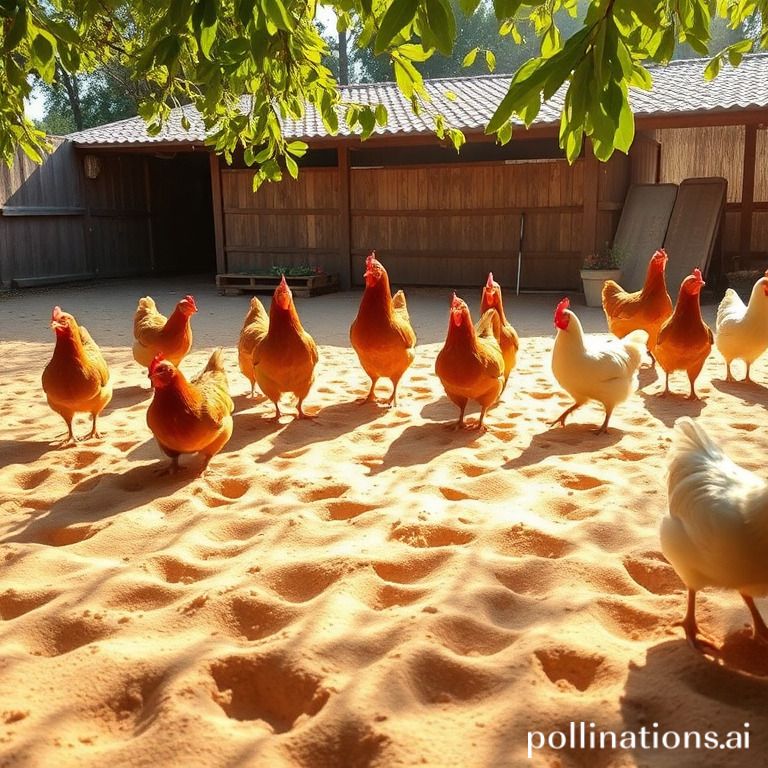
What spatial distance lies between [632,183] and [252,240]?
7704 mm

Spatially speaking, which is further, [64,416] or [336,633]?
[64,416]

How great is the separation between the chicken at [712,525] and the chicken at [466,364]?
7.17ft

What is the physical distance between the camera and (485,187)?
13727mm

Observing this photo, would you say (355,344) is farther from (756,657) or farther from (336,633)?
(756,657)

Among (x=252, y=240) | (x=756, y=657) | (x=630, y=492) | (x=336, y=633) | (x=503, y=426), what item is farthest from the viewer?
(x=252, y=240)

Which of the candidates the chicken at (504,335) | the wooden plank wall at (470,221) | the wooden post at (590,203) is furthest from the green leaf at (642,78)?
the wooden plank wall at (470,221)

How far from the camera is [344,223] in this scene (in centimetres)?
1444

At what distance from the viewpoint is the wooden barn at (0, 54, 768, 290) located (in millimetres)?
12867

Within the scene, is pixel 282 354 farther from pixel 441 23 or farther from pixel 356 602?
pixel 441 23

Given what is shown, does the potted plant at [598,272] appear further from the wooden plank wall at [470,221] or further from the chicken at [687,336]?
the chicken at [687,336]

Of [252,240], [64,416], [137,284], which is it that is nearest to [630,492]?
[64,416]

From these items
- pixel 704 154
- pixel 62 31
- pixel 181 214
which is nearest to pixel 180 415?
pixel 62 31

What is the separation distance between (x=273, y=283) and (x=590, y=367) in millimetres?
10353

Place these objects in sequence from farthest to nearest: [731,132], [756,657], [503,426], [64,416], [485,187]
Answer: [731,132] → [485,187] → [503,426] → [64,416] → [756,657]
